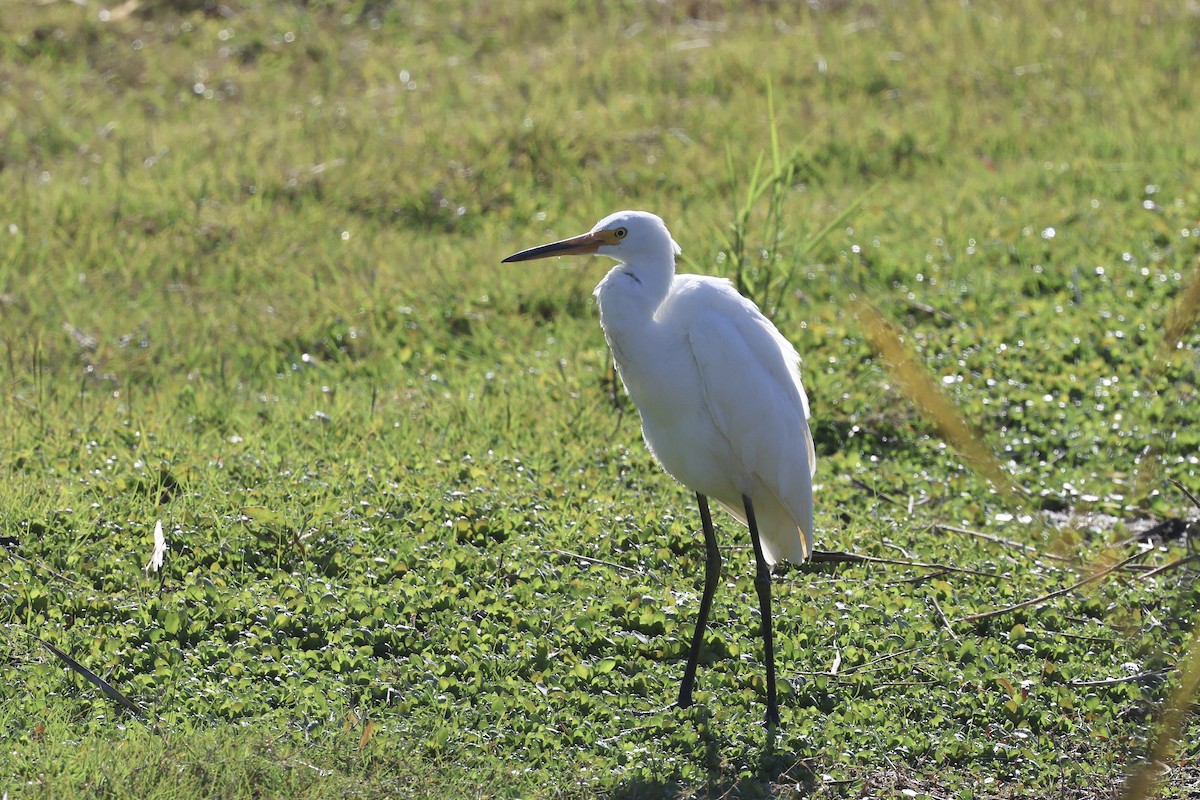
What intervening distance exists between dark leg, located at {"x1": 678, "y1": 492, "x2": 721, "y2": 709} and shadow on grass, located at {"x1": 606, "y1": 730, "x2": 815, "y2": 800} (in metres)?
0.19

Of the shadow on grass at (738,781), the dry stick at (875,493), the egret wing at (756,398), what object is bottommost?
the dry stick at (875,493)

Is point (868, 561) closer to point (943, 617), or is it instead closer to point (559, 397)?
point (943, 617)

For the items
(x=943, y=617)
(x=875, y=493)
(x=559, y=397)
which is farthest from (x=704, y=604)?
(x=559, y=397)

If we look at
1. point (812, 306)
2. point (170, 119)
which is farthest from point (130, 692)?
point (170, 119)

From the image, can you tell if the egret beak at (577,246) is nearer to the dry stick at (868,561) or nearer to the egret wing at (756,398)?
the egret wing at (756,398)

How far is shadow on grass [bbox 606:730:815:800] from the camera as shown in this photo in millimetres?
3412

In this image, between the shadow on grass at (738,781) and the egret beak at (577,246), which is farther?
the egret beak at (577,246)

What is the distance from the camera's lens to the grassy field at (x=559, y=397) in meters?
3.59

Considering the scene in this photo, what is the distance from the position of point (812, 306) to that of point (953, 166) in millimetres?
2325

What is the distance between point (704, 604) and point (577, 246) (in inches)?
45.1

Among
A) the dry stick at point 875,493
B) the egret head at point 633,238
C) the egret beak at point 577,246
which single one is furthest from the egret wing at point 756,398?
the dry stick at point 875,493

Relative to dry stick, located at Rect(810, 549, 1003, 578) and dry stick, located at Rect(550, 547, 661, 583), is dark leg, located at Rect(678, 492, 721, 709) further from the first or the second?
dry stick, located at Rect(810, 549, 1003, 578)

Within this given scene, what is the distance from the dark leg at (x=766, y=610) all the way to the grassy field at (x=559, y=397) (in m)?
0.10

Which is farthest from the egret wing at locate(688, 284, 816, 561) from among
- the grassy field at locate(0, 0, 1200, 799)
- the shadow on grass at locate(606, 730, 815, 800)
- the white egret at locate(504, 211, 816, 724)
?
the shadow on grass at locate(606, 730, 815, 800)
